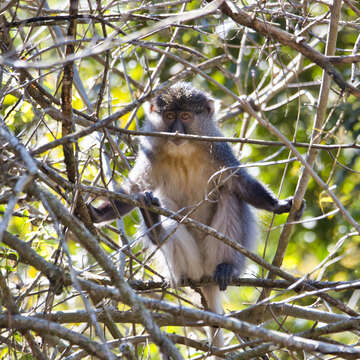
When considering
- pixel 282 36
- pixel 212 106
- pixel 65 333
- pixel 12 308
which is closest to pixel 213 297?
pixel 212 106

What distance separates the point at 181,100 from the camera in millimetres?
6074

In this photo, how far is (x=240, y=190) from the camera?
19.8 feet

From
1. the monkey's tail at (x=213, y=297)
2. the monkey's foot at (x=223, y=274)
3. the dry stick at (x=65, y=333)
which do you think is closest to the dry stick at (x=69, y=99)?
the dry stick at (x=65, y=333)

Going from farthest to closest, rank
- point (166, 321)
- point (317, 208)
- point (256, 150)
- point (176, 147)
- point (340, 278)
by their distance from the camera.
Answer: point (256, 150) < point (317, 208) < point (340, 278) < point (176, 147) < point (166, 321)

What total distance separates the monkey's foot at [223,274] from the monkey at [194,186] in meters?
0.02

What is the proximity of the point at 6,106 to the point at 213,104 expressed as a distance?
2186 millimetres

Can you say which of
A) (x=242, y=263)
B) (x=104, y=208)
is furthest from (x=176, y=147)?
(x=242, y=263)

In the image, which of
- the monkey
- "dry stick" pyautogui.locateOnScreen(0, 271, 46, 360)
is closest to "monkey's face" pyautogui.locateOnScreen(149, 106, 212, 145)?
the monkey

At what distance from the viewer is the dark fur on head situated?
605cm

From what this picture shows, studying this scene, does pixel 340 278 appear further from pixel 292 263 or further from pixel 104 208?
pixel 104 208

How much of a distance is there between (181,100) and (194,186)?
2.97 ft

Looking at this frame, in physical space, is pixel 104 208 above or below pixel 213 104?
below

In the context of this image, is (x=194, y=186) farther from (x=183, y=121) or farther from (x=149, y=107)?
(x=149, y=107)

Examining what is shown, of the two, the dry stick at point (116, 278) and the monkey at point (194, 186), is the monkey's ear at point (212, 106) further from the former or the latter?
the dry stick at point (116, 278)
